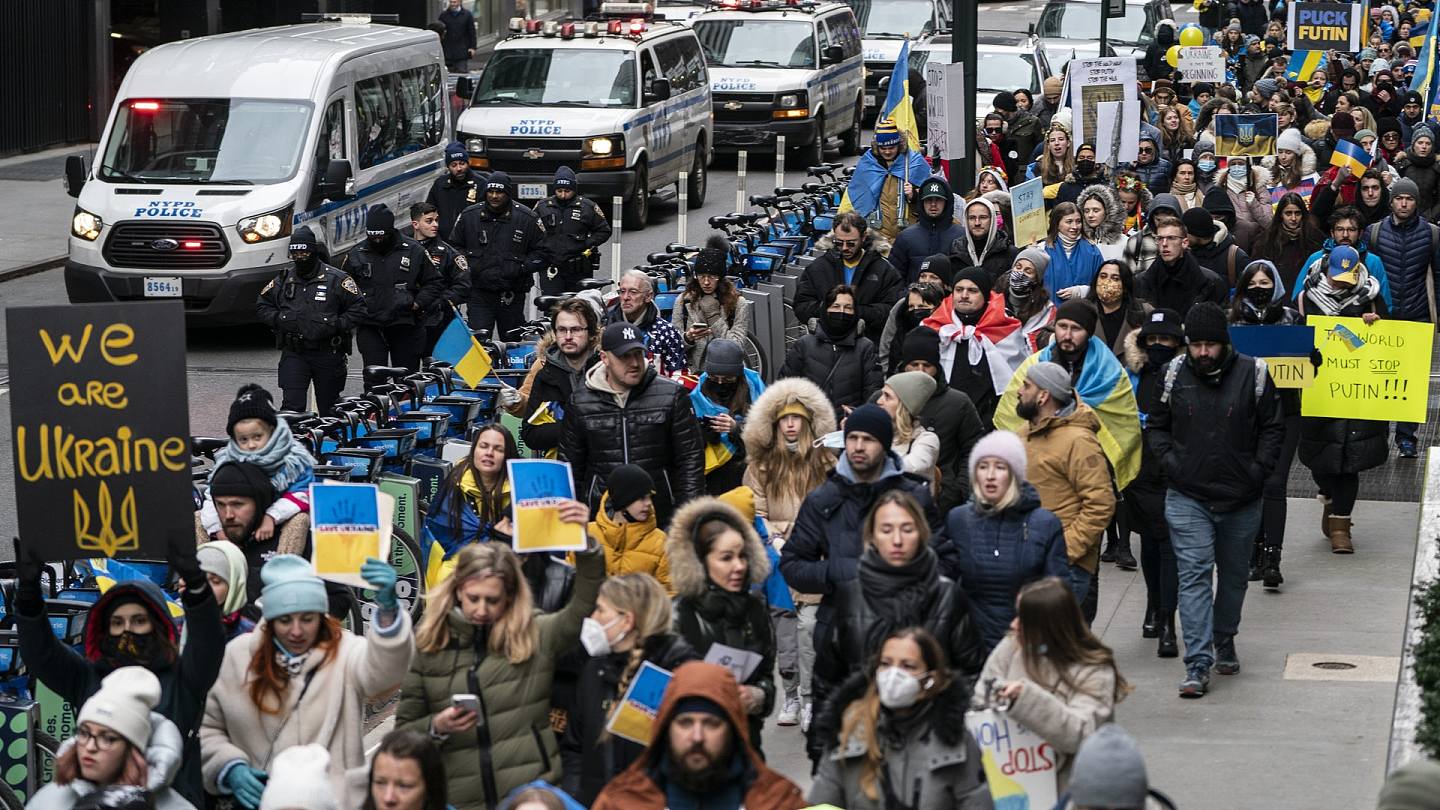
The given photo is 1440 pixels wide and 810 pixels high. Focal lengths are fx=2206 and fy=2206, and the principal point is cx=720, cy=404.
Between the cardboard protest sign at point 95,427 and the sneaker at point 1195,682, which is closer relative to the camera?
the cardboard protest sign at point 95,427

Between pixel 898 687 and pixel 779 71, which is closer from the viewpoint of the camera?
pixel 898 687

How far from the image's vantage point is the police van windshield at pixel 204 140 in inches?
741

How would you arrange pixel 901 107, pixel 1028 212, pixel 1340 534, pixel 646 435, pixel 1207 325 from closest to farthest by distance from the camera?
1. pixel 646 435
2. pixel 1207 325
3. pixel 1340 534
4. pixel 1028 212
5. pixel 901 107

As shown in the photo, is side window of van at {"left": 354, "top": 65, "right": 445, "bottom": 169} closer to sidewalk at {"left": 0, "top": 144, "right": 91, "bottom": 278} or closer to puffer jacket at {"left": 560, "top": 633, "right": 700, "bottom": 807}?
sidewalk at {"left": 0, "top": 144, "right": 91, "bottom": 278}

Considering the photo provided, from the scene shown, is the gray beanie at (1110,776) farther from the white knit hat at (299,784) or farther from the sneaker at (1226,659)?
the sneaker at (1226,659)

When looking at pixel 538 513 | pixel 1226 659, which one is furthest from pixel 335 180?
pixel 538 513

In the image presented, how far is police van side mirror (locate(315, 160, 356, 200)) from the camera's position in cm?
1866

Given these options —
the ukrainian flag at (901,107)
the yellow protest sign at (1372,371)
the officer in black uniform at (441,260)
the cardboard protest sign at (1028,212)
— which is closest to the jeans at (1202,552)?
the yellow protest sign at (1372,371)

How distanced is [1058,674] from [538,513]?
1.80 meters

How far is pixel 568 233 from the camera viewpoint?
1680cm

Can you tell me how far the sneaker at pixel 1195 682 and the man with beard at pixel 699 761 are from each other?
419 cm

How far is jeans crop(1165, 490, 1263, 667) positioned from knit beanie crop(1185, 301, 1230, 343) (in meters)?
0.72

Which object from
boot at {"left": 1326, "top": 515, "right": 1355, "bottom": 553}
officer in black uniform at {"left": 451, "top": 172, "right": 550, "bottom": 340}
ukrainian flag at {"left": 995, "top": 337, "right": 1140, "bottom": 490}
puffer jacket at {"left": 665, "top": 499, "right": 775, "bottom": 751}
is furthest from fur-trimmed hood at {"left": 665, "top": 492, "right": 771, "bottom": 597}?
officer in black uniform at {"left": 451, "top": 172, "right": 550, "bottom": 340}

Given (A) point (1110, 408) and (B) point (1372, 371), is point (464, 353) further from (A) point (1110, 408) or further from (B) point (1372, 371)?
(B) point (1372, 371)
